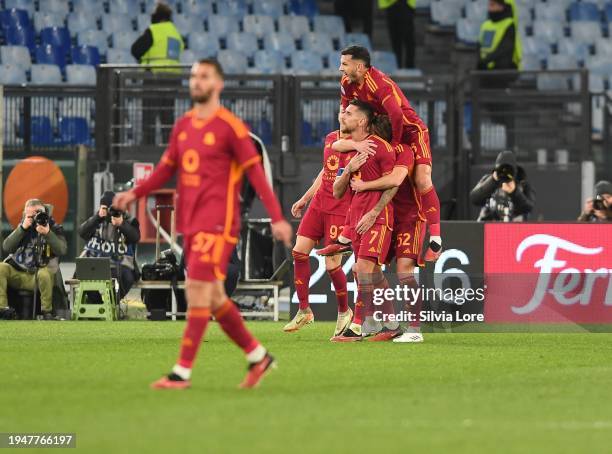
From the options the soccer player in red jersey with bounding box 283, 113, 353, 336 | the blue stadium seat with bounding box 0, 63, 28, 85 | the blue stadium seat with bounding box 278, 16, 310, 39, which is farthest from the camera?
the blue stadium seat with bounding box 278, 16, 310, 39

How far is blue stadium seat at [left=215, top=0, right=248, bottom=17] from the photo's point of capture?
26519mm

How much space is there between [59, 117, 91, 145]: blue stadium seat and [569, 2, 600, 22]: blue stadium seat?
11405 millimetres

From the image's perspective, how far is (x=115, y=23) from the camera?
84.5ft

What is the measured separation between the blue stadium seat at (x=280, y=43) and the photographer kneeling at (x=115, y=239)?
8115 millimetres

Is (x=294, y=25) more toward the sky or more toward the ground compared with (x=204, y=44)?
more toward the sky

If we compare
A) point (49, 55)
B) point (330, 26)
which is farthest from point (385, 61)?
point (49, 55)

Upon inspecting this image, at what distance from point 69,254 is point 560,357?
367 inches

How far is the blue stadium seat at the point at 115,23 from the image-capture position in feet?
84.1

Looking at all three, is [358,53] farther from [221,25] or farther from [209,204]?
[221,25]

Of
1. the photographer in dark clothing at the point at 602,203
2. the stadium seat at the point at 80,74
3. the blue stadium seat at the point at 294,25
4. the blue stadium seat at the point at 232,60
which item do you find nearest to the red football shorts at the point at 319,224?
the photographer in dark clothing at the point at 602,203

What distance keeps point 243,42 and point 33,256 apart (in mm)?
9064

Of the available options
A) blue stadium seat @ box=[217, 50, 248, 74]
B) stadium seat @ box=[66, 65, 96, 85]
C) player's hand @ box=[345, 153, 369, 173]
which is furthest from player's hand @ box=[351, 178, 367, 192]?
blue stadium seat @ box=[217, 50, 248, 74]

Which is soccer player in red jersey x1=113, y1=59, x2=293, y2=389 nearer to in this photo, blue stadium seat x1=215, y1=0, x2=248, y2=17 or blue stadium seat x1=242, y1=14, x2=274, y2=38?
blue stadium seat x1=242, y1=14, x2=274, y2=38

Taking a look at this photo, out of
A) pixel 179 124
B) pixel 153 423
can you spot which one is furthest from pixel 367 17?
pixel 153 423
